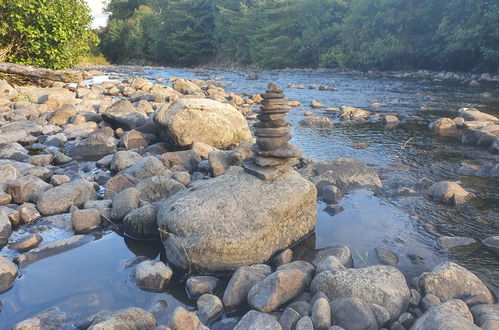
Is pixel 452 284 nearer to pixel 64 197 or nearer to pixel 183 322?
pixel 183 322

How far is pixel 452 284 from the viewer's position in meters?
4.19

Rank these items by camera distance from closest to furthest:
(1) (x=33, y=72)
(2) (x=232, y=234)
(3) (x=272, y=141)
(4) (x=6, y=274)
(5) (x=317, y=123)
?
(4) (x=6, y=274) → (2) (x=232, y=234) → (3) (x=272, y=141) → (5) (x=317, y=123) → (1) (x=33, y=72)

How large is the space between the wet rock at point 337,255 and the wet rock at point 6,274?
11.1ft

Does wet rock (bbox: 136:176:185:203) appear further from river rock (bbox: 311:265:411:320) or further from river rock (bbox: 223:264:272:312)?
river rock (bbox: 311:265:411:320)

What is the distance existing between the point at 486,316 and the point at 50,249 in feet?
16.0

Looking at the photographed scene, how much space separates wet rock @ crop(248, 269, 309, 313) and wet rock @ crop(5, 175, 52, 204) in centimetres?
419

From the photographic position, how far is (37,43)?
16.8m

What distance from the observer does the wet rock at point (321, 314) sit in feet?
11.7

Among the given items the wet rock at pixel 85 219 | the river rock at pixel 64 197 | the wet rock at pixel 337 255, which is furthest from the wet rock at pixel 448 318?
the river rock at pixel 64 197

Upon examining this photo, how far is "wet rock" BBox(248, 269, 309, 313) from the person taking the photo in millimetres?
3904

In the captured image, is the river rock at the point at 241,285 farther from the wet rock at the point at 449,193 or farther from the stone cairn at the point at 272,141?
the wet rock at the point at 449,193

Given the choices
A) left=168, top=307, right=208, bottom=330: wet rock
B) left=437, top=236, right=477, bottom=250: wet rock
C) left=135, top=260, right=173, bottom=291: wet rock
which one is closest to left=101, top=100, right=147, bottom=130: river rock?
left=135, top=260, right=173, bottom=291: wet rock

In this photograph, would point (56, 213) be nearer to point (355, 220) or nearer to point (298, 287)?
point (298, 287)

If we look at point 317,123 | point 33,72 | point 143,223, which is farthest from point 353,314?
point 33,72
